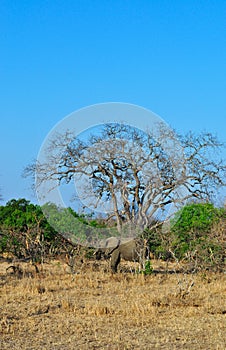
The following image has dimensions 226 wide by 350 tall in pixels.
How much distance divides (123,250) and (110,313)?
6.15 meters

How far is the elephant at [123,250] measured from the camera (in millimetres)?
12773

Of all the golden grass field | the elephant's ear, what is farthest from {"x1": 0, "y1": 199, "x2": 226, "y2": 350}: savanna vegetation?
the elephant's ear

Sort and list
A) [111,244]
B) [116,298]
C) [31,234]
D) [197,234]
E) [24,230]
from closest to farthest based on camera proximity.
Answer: [116,298] → [111,244] → [197,234] → [31,234] → [24,230]

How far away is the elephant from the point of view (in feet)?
41.9

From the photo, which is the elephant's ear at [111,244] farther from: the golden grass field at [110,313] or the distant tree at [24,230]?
the distant tree at [24,230]

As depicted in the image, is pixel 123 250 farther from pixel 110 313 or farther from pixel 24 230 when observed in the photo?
pixel 110 313

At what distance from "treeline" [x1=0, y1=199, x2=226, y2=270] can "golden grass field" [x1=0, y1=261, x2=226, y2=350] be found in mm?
826

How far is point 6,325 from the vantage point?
680 cm

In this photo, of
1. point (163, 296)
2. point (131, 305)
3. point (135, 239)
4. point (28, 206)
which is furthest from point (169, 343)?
point (28, 206)

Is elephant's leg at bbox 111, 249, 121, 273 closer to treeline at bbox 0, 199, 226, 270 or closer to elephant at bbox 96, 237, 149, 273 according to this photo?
elephant at bbox 96, 237, 149, 273

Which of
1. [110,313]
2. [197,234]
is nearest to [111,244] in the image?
[197,234]

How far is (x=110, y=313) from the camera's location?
25.1 ft

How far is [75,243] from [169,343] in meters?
8.92

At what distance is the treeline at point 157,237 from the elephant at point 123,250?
359 mm
